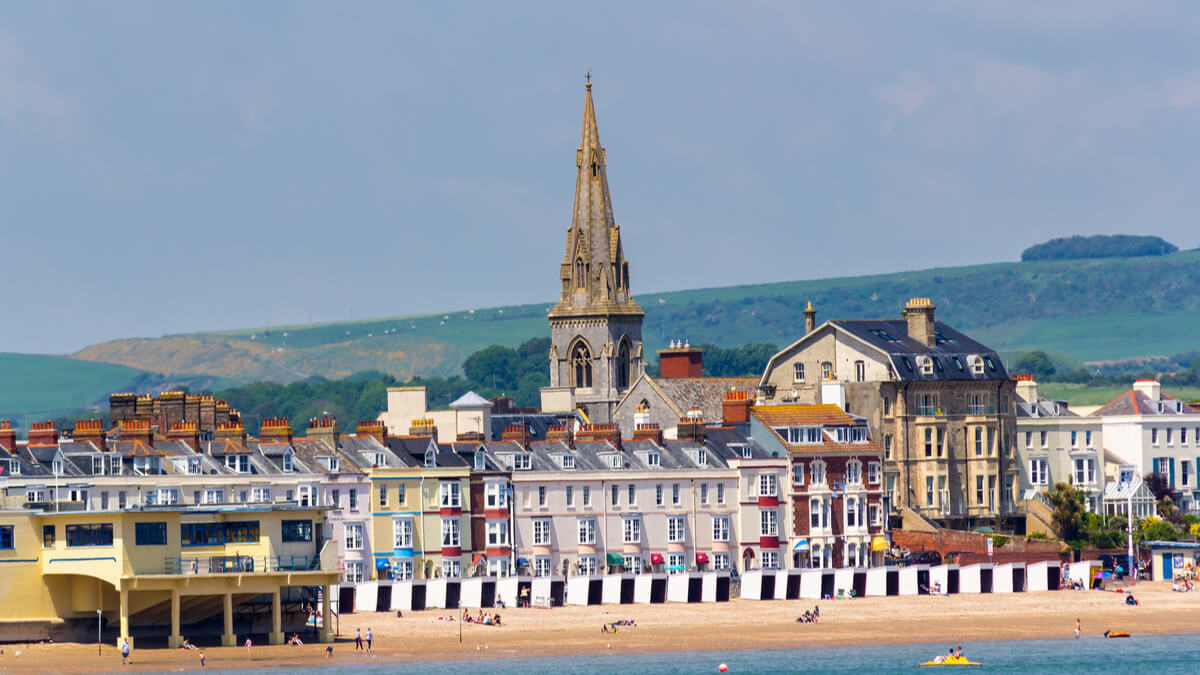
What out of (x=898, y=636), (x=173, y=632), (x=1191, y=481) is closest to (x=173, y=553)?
(x=173, y=632)

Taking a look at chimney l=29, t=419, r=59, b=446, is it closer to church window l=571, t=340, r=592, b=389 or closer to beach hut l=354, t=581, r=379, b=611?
→ beach hut l=354, t=581, r=379, b=611

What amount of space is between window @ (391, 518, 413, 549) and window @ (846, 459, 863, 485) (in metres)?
25.1

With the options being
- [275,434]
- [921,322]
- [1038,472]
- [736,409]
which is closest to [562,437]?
[736,409]

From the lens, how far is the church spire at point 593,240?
182 m

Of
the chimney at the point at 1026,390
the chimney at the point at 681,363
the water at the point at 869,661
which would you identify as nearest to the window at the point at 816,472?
the water at the point at 869,661

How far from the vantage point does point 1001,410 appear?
15075cm

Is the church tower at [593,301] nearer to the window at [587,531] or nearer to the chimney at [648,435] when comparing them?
the chimney at [648,435]

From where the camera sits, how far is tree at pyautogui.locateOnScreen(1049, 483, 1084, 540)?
142 m

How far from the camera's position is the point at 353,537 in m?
122

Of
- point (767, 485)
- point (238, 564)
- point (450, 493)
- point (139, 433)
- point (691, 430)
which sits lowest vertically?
point (238, 564)

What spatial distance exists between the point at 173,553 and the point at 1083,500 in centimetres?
6552

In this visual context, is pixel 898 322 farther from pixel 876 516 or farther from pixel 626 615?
pixel 626 615

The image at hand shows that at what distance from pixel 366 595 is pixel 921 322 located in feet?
161

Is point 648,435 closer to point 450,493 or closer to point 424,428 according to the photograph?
point 424,428
